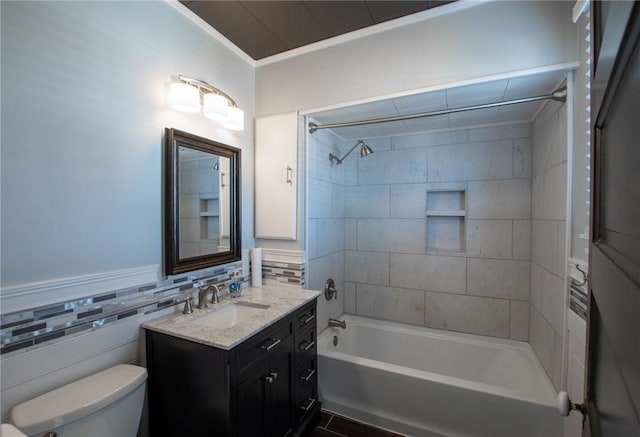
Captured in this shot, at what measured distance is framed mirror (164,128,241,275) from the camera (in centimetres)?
157

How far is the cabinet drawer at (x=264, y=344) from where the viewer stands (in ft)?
4.35

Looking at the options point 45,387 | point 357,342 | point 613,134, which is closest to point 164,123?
point 45,387

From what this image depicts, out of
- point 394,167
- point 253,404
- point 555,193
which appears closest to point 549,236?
point 555,193

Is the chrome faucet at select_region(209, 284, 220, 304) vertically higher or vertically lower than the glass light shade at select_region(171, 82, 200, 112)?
lower

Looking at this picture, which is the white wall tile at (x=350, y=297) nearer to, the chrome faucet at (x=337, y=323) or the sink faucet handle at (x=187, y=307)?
the chrome faucet at (x=337, y=323)

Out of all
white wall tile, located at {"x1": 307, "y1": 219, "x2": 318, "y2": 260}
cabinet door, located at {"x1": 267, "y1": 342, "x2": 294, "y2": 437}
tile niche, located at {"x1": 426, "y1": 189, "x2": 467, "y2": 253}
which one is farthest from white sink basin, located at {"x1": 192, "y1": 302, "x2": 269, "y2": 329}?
tile niche, located at {"x1": 426, "y1": 189, "x2": 467, "y2": 253}

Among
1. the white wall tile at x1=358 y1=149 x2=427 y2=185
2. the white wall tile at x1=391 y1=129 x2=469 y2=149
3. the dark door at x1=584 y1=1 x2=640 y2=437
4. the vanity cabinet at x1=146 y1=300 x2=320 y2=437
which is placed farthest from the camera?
the white wall tile at x1=358 y1=149 x2=427 y2=185

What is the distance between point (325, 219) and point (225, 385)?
1.60 metres

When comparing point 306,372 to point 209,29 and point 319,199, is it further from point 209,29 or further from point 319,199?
point 209,29

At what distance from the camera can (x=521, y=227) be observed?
237 centimetres

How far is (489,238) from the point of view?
2486mm

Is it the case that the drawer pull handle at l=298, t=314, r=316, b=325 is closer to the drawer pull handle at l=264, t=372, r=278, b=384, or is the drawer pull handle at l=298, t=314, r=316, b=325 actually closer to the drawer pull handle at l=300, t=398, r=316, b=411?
the drawer pull handle at l=264, t=372, r=278, b=384

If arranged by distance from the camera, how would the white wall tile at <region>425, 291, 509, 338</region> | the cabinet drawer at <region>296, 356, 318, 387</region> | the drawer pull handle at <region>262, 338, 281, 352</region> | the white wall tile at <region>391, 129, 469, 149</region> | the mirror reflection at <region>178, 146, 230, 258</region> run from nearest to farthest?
1. the drawer pull handle at <region>262, 338, 281, 352</region>
2. the mirror reflection at <region>178, 146, 230, 258</region>
3. the cabinet drawer at <region>296, 356, 318, 387</region>
4. the white wall tile at <region>425, 291, 509, 338</region>
5. the white wall tile at <region>391, 129, 469, 149</region>

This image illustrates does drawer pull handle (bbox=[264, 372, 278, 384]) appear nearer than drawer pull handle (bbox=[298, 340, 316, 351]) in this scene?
Yes
